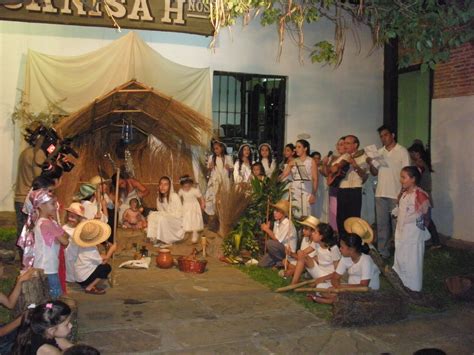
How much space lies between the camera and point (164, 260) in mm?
8648

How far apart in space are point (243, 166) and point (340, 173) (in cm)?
187

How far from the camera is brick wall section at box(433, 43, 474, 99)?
35.4 ft

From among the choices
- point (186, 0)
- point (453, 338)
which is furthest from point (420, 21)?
point (186, 0)

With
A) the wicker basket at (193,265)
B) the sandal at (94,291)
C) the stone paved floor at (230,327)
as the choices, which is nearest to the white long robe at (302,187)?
the wicker basket at (193,265)

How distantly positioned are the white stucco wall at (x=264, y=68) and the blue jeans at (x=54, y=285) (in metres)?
5.15

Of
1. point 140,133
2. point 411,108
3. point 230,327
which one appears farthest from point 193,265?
point 411,108

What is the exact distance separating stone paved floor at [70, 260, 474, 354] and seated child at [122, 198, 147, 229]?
2714 mm

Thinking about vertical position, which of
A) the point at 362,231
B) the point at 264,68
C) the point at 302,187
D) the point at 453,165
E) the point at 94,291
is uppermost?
the point at 264,68

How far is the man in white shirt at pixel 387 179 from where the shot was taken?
902cm

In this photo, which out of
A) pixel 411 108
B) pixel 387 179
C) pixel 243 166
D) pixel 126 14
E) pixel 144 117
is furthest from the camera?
pixel 411 108

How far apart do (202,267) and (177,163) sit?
305 cm

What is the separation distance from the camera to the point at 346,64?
506 inches

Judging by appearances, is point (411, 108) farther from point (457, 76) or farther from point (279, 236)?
point (279, 236)

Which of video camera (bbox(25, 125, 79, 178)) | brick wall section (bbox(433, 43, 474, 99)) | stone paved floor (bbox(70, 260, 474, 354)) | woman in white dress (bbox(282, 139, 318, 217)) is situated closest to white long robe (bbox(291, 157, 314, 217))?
woman in white dress (bbox(282, 139, 318, 217))
